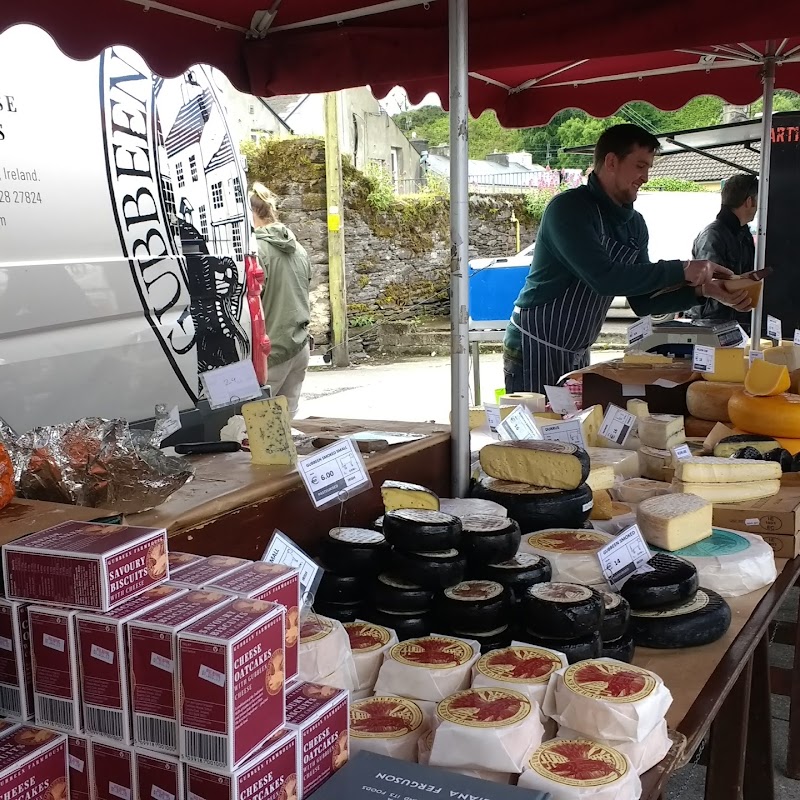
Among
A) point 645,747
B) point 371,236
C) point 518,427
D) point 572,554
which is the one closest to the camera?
point 645,747

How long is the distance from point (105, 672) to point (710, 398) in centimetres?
265

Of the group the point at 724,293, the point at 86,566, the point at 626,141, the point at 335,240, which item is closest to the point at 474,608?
the point at 86,566

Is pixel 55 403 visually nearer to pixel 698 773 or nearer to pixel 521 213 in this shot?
pixel 698 773

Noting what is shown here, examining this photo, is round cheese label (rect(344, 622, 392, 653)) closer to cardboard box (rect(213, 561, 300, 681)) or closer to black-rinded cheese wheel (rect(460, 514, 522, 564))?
black-rinded cheese wheel (rect(460, 514, 522, 564))

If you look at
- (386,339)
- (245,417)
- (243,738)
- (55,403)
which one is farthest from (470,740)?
(386,339)

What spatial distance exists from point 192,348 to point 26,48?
132 cm

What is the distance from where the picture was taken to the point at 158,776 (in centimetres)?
90

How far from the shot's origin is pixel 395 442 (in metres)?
2.09

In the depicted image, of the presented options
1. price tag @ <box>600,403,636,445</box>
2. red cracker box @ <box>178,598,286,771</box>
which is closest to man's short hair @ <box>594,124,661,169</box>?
price tag @ <box>600,403,636,445</box>

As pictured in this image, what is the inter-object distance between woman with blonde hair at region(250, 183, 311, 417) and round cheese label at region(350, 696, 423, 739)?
4.24m

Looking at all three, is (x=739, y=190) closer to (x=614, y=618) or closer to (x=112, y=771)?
(x=614, y=618)

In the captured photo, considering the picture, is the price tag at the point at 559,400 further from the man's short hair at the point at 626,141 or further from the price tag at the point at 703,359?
the man's short hair at the point at 626,141

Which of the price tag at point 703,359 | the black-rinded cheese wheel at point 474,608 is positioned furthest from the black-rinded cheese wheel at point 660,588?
the price tag at point 703,359

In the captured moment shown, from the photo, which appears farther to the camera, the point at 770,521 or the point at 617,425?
the point at 617,425
